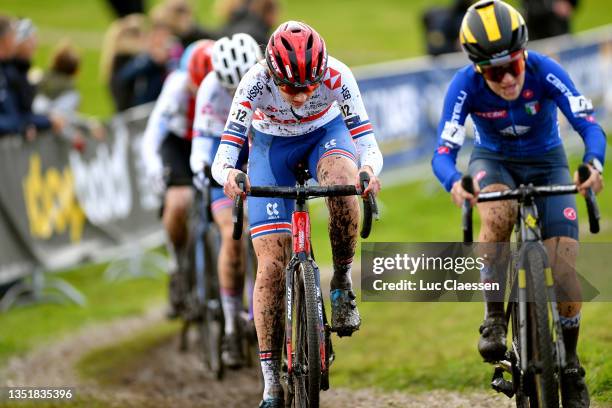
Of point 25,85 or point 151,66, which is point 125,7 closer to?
point 151,66

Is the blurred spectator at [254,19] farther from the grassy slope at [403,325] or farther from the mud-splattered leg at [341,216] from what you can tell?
the mud-splattered leg at [341,216]

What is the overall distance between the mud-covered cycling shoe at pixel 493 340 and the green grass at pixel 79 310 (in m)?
5.09

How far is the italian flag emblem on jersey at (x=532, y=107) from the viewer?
6395 millimetres

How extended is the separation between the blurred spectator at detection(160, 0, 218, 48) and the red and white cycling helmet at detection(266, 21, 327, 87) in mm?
7676

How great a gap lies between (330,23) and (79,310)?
25.4m

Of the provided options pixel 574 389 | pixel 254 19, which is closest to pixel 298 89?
pixel 574 389

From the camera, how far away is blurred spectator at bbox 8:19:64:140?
1167 centimetres

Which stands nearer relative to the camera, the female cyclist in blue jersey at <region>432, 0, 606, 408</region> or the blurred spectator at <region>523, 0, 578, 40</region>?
the female cyclist in blue jersey at <region>432, 0, 606, 408</region>

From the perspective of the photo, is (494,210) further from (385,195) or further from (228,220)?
(385,195)

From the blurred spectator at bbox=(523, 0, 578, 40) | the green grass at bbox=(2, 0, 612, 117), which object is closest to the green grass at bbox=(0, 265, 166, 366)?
the blurred spectator at bbox=(523, 0, 578, 40)

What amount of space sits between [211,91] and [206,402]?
2.38 m

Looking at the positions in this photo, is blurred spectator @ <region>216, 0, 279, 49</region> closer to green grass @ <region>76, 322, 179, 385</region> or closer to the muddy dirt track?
green grass @ <region>76, 322, 179, 385</region>

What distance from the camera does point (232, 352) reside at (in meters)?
8.23

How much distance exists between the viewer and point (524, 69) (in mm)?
6332
